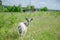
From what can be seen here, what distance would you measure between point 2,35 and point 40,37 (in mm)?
1254

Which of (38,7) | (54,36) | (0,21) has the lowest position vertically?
(38,7)

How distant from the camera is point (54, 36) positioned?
250 inches

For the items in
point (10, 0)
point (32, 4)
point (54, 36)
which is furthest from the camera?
point (32, 4)

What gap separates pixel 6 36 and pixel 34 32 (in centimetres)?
115

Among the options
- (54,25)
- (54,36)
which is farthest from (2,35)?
(54,25)

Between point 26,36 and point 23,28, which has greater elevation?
point 23,28

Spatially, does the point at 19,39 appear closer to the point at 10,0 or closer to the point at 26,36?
the point at 26,36

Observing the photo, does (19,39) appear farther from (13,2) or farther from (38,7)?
(38,7)

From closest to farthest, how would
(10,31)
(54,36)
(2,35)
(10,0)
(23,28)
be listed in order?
1. (23,28)
2. (2,35)
3. (10,31)
4. (54,36)
5. (10,0)

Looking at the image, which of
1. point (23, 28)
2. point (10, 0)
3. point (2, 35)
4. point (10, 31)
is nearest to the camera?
point (23, 28)

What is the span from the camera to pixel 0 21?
6.33 m

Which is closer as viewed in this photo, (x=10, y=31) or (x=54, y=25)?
(x=10, y=31)

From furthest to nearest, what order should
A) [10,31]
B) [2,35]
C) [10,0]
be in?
[10,0]
[10,31]
[2,35]

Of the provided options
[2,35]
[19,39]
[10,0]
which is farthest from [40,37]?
[10,0]
